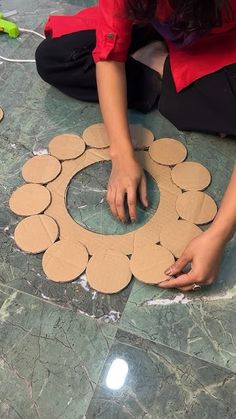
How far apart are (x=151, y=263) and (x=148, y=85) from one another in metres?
0.53

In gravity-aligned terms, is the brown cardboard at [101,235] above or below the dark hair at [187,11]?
below

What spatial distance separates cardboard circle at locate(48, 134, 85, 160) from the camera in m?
1.05

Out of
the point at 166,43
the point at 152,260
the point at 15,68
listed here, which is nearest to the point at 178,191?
the point at 152,260

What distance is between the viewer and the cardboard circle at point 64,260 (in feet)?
2.73

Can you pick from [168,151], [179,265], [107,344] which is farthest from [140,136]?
[107,344]

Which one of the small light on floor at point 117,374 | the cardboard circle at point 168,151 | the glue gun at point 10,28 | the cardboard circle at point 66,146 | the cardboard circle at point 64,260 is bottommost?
the small light on floor at point 117,374

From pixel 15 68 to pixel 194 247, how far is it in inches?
33.9

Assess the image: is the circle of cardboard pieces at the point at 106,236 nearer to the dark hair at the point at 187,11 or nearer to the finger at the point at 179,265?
the finger at the point at 179,265

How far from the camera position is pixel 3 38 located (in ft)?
4.61

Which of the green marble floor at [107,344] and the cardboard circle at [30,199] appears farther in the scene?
the cardboard circle at [30,199]

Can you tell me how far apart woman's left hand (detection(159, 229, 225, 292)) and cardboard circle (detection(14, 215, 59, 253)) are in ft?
0.91

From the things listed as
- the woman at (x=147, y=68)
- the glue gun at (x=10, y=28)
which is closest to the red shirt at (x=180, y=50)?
the woman at (x=147, y=68)

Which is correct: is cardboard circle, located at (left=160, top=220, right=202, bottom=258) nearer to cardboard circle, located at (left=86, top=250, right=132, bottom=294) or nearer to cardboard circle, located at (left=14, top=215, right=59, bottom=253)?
cardboard circle, located at (left=86, top=250, right=132, bottom=294)

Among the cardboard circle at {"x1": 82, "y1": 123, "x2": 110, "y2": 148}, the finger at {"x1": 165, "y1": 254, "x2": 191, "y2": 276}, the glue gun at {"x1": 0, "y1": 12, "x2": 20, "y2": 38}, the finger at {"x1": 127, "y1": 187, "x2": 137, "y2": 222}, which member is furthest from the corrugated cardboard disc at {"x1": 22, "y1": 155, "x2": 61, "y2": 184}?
the glue gun at {"x1": 0, "y1": 12, "x2": 20, "y2": 38}
